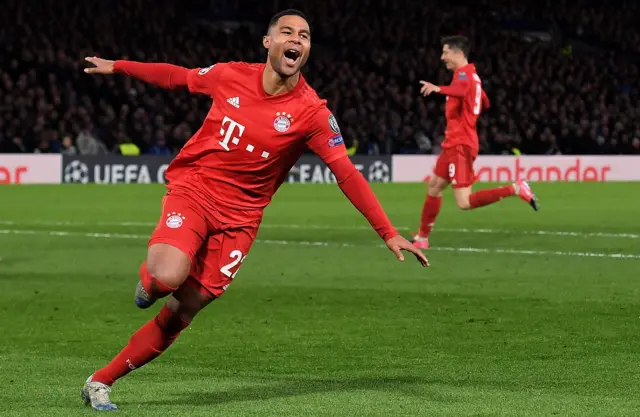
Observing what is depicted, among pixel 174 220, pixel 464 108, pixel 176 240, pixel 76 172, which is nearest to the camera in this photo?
pixel 176 240

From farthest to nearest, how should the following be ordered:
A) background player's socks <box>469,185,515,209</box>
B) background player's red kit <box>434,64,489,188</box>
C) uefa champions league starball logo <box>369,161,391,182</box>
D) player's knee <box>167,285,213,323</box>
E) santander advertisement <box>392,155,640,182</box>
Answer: santander advertisement <box>392,155,640,182</box> < uefa champions league starball logo <box>369,161,391,182</box> < background player's socks <box>469,185,515,209</box> < background player's red kit <box>434,64,489,188</box> < player's knee <box>167,285,213,323</box>

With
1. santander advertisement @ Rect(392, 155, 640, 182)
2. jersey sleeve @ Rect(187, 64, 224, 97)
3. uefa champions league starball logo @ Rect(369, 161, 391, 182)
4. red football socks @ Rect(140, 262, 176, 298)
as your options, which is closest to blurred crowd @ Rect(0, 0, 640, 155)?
santander advertisement @ Rect(392, 155, 640, 182)

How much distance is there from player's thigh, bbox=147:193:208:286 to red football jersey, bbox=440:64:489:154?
9588 mm

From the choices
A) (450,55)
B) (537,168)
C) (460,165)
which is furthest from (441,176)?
(537,168)

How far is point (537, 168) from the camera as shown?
1468 inches

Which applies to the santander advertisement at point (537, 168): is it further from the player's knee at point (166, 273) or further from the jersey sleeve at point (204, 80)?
the player's knee at point (166, 273)

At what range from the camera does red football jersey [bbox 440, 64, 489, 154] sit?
16.0 meters

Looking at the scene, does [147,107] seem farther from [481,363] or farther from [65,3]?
[481,363]

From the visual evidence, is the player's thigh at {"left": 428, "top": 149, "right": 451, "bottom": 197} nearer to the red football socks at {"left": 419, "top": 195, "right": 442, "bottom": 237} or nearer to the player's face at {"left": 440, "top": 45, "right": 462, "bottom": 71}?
the red football socks at {"left": 419, "top": 195, "right": 442, "bottom": 237}

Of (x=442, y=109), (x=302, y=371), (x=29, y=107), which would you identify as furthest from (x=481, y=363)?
(x=442, y=109)

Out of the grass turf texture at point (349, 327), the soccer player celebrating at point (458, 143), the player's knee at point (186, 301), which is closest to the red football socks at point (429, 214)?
the soccer player celebrating at point (458, 143)

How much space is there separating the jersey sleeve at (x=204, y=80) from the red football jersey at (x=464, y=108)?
358 inches

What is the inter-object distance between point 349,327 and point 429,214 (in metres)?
6.50

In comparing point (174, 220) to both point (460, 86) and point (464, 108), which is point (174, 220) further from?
point (464, 108)
